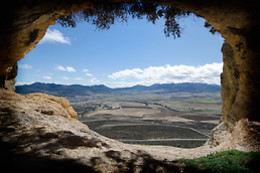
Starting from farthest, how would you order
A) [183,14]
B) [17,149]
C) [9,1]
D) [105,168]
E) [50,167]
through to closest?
1. [183,14]
2. [9,1]
3. [17,149]
4. [105,168]
5. [50,167]

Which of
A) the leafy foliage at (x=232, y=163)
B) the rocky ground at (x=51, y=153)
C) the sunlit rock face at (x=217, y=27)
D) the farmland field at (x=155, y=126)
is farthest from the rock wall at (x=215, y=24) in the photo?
the farmland field at (x=155, y=126)

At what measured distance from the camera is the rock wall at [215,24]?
21.3ft

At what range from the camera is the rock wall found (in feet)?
21.3

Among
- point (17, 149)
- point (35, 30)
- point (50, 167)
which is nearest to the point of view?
point (50, 167)

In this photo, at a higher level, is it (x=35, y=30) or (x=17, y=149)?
(x=35, y=30)

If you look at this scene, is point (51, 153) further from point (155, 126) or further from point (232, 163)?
point (155, 126)

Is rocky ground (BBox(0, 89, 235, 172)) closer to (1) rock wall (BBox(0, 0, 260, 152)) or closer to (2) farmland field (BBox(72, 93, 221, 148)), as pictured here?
(1) rock wall (BBox(0, 0, 260, 152))

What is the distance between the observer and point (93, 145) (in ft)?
21.6

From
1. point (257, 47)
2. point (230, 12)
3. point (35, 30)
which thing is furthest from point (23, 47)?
point (257, 47)

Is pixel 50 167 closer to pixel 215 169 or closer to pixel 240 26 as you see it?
pixel 215 169

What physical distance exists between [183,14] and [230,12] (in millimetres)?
3390

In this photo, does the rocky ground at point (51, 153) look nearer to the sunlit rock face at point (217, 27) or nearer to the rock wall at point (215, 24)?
the sunlit rock face at point (217, 27)

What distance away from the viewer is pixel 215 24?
348 inches

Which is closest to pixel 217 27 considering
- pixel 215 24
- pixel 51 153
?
pixel 215 24
